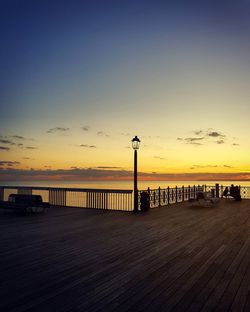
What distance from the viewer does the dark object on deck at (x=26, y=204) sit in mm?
12288

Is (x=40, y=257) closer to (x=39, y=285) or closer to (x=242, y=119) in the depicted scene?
(x=39, y=285)

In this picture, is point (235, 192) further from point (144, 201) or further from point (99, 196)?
point (99, 196)

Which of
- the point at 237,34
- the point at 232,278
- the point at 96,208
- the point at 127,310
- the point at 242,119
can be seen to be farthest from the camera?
the point at 242,119

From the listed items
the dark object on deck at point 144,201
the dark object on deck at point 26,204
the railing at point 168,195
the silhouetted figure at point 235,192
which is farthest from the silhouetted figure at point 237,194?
the dark object on deck at point 26,204

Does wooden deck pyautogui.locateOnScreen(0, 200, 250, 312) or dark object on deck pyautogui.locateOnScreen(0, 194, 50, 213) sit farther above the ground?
dark object on deck pyautogui.locateOnScreen(0, 194, 50, 213)

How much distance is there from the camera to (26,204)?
1253cm

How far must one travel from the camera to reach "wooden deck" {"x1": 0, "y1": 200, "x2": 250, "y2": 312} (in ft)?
11.7

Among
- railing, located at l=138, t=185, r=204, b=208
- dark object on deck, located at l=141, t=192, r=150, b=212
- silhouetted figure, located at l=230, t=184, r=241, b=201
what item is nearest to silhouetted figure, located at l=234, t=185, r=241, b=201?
silhouetted figure, located at l=230, t=184, r=241, b=201

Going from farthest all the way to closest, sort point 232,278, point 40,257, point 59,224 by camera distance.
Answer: point 59,224, point 40,257, point 232,278

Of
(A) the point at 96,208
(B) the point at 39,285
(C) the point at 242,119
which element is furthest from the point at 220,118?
(B) the point at 39,285

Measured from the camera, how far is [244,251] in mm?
6254

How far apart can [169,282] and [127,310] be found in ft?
3.97

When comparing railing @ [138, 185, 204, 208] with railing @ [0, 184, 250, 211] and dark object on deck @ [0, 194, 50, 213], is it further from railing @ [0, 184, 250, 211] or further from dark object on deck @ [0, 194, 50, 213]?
dark object on deck @ [0, 194, 50, 213]

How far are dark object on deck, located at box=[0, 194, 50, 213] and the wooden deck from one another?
3457mm
